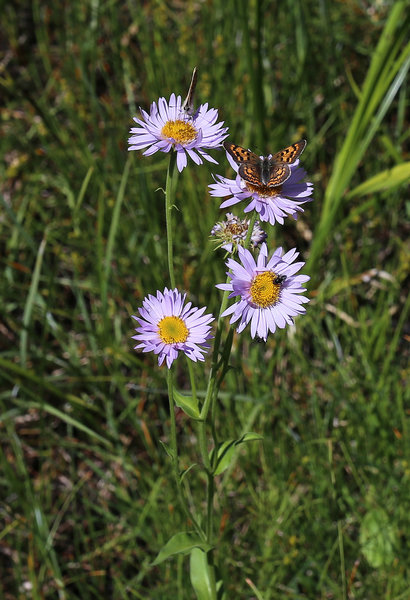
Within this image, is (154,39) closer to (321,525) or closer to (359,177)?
(359,177)

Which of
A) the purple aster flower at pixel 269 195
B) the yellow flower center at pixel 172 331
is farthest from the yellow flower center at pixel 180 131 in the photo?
the yellow flower center at pixel 172 331

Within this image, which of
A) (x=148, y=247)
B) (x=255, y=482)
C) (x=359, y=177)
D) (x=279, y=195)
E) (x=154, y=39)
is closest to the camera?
(x=279, y=195)

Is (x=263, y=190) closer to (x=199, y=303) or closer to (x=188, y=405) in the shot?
(x=188, y=405)

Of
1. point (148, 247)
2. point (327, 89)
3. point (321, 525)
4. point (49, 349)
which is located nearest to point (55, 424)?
point (49, 349)

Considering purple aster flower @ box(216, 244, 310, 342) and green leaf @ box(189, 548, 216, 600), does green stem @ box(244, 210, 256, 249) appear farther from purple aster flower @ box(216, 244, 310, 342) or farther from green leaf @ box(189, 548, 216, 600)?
green leaf @ box(189, 548, 216, 600)

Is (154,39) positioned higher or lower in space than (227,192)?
higher

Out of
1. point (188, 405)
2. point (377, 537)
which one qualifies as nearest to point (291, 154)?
point (188, 405)
